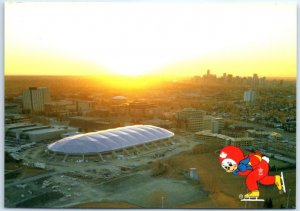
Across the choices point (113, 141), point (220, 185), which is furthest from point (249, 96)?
point (113, 141)

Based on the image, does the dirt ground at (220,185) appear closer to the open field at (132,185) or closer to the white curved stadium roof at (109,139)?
the open field at (132,185)

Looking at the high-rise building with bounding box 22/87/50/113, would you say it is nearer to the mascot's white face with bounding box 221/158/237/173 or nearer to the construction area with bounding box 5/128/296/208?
the construction area with bounding box 5/128/296/208

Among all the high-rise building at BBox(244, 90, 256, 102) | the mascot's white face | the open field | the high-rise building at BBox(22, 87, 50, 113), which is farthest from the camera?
the high-rise building at BBox(244, 90, 256, 102)

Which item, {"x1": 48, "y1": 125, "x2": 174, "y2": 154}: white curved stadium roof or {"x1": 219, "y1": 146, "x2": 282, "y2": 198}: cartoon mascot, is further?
{"x1": 48, "y1": 125, "x2": 174, "y2": 154}: white curved stadium roof

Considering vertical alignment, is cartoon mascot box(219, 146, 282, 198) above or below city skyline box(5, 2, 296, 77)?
below

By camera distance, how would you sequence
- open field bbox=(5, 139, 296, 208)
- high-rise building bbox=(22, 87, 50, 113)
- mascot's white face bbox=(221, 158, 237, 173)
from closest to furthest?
open field bbox=(5, 139, 296, 208)
mascot's white face bbox=(221, 158, 237, 173)
high-rise building bbox=(22, 87, 50, 113)

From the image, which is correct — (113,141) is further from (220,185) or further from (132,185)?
(220,185)

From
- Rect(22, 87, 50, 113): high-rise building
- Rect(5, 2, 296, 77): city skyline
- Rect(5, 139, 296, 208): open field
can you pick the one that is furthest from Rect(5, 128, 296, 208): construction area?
Rect(5, 2, 296, 77): city skyline

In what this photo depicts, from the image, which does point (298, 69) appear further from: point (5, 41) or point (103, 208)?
point (5, 41)
